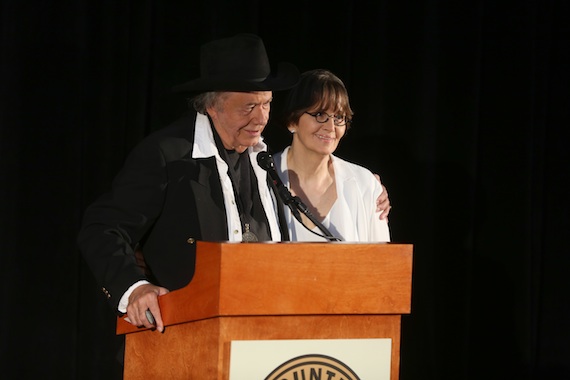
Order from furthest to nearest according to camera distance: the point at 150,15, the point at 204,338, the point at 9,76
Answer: the point at 150,15
the point at 9,76
the point at 204,338

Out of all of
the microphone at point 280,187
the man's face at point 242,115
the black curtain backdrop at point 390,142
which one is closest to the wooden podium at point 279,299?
the microphone at point 280,187

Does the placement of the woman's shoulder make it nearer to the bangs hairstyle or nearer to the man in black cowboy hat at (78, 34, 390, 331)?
the bangs hairstyle

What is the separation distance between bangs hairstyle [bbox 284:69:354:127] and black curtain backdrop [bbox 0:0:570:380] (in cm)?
19

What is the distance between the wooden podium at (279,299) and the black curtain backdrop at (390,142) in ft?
5.26

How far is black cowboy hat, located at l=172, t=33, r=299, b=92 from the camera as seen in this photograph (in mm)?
2459

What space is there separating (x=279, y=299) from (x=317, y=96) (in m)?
1.67

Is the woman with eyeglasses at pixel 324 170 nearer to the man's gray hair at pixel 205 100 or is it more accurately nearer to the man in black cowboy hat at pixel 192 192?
the man in black cowboy hat at pixel 192 192

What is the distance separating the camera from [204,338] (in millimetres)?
1809

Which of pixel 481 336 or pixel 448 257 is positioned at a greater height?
pixel 448 257

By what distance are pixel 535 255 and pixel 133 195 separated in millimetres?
2972

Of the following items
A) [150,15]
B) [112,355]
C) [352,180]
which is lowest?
[112,355]

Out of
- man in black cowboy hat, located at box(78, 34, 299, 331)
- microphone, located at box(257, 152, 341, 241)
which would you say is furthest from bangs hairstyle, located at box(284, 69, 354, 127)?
microphone, located at box(257, 152, 341, 241)

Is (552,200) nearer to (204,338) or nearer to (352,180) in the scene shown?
(352,180)

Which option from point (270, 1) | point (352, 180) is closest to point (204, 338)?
point (352, 180)
